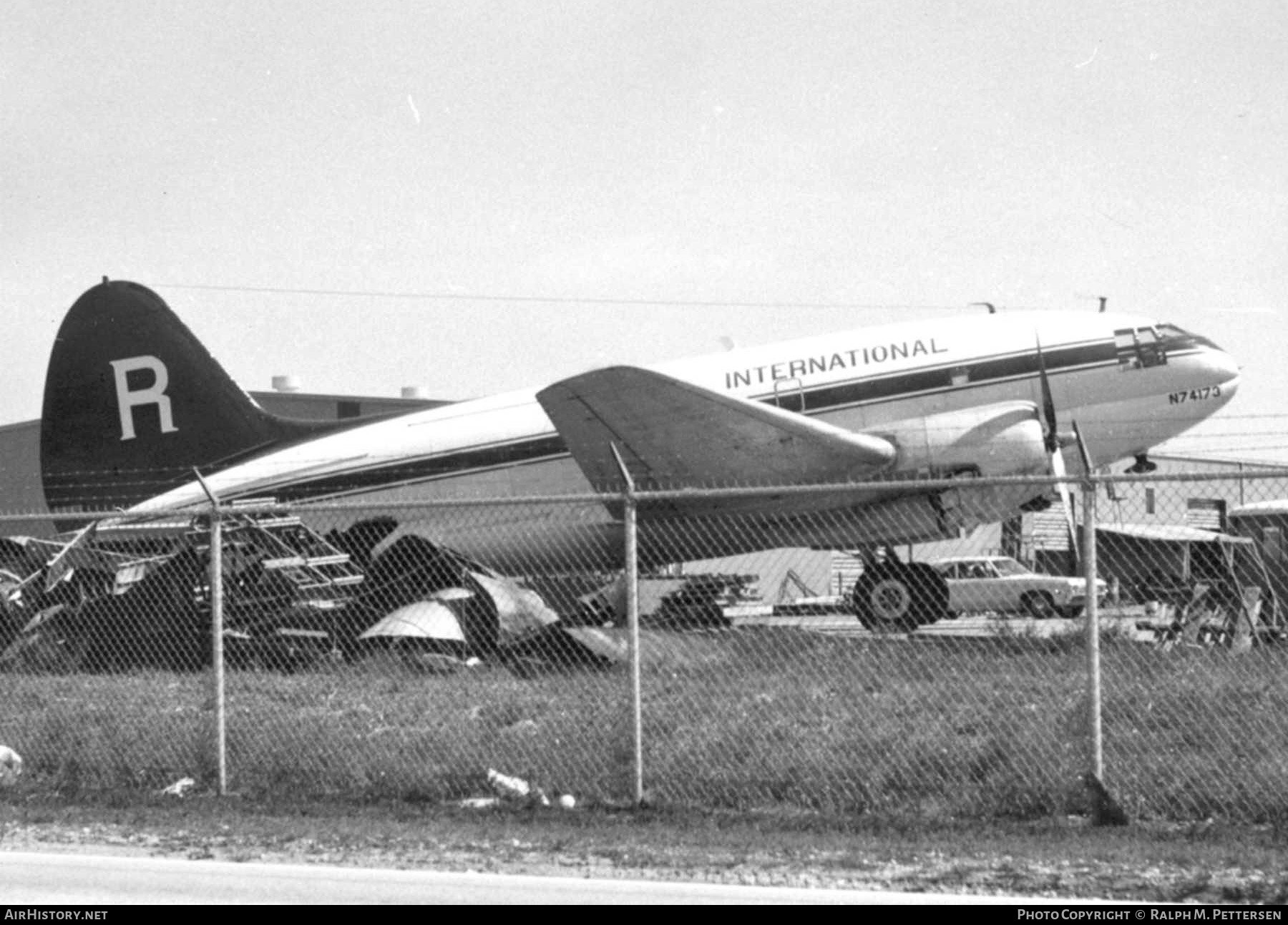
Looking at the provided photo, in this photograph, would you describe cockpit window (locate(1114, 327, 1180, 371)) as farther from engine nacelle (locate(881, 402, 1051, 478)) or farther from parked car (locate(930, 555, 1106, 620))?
parked car (locate(930, 555, 1106, 620))

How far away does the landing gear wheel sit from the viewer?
63.0 feet

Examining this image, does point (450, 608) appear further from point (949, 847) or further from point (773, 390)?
point (949, 847)

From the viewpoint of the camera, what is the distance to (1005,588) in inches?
1128

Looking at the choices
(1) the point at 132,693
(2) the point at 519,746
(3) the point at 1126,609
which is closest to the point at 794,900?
(2) the point at 519,746

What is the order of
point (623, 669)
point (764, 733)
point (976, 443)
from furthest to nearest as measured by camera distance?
point (976, 443)
point (623, 669)
point (764, 733)

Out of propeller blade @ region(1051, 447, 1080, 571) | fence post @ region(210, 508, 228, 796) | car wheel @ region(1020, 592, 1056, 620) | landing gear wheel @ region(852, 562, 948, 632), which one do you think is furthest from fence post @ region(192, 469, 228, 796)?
car wheel @ region(1020, 592, 1056, 620)

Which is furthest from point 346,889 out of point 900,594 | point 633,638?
point 900,594

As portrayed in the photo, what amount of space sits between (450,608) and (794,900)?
10.9m

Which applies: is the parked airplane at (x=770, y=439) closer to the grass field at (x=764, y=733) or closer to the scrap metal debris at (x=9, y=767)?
the grass field at (x=764, y=733)

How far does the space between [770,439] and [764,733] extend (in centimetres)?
946

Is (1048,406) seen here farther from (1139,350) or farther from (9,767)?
(9,767)

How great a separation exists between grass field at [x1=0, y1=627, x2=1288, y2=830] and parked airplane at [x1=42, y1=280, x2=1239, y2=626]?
607 centimetres

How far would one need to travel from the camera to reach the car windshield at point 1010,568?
30016mm

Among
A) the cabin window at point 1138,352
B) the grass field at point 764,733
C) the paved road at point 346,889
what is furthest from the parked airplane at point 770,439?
the paved road at point 346,889
